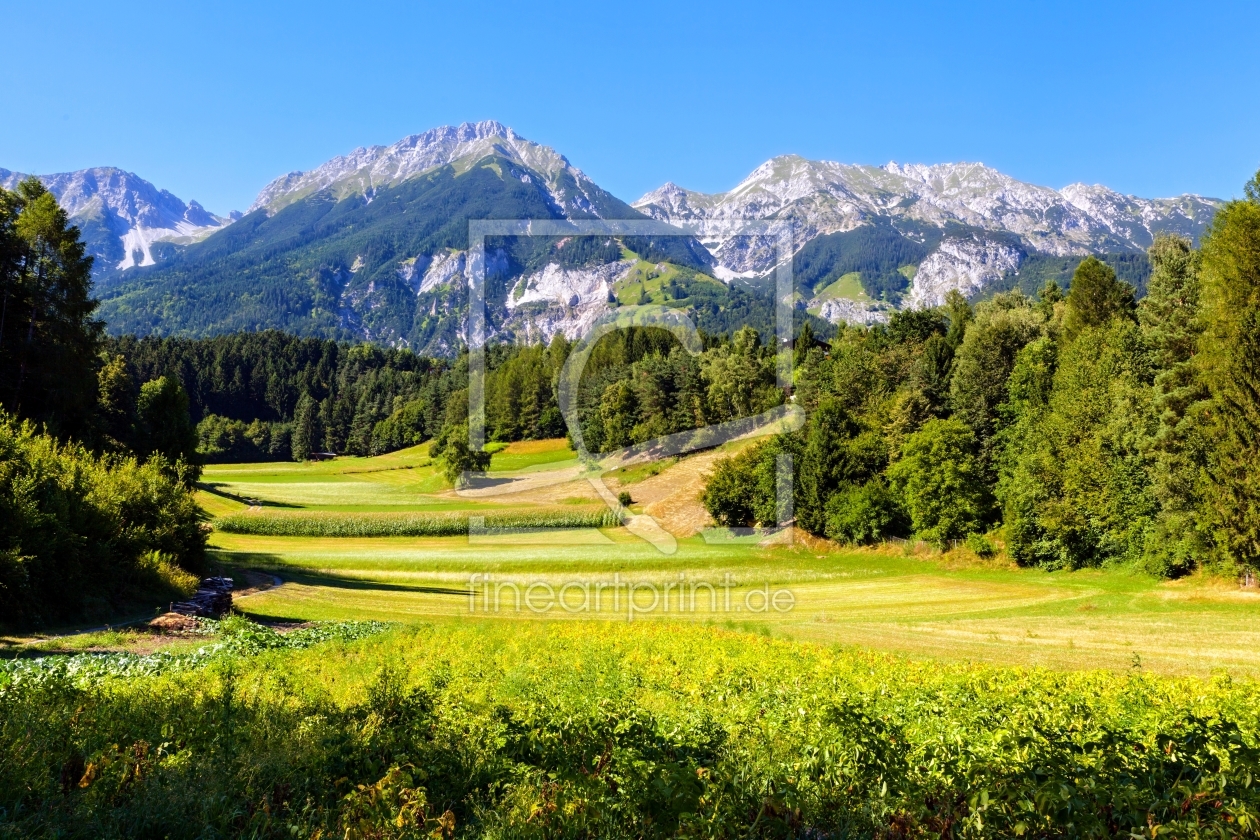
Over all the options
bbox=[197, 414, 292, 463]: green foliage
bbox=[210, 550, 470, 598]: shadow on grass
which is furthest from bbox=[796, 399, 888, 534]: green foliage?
bbox=[197, 414, 292, 463]: green foliage

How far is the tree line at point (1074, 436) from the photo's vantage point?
35531mm

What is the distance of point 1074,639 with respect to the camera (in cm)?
2450

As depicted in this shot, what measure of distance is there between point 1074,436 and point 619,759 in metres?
51.3

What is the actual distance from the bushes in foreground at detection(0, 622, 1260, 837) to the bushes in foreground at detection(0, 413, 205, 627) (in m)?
11.0

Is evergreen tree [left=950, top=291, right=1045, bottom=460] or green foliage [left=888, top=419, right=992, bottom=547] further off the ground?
evergreen tree [left=950, top=291, right=1045, bottom=460]

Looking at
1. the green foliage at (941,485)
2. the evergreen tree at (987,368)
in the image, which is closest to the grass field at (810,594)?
the green foliage at (941,485)

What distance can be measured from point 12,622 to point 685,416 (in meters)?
76.9

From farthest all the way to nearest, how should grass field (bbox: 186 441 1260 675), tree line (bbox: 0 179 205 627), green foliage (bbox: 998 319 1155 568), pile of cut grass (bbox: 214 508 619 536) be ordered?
1. pile of cut grass (bbox: 214 508 619 536)
2. green foliage (bbox: 998 319 1155 568)
3. grass field (bbox: 186 441 1260 675)
4. tree line (bbox: 0 179 205 627)

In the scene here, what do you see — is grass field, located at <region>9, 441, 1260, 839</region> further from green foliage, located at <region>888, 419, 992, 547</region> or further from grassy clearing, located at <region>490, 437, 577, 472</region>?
grassy clearing, located at <region>490, 437, 577, 472</region>

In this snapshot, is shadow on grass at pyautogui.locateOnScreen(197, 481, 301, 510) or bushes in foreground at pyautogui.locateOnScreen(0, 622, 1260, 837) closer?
bushes in foreground at pyautogui.locateOnScreen(0, 622, 1260, 837)

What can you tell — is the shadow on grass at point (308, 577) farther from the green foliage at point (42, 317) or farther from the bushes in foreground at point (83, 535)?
the green foliage at point (42, 317)

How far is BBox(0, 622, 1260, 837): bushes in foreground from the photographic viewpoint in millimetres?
5969

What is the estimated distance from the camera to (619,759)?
738 cm

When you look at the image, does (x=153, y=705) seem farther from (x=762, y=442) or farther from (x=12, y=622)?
(x=762, y=442)
